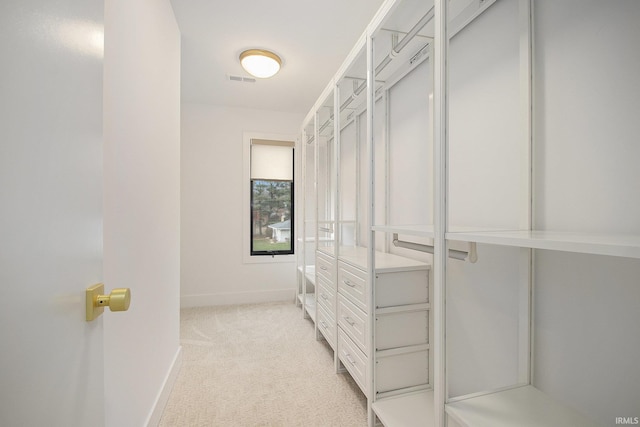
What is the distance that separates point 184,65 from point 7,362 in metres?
3.20

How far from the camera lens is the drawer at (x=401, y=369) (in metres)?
1.67

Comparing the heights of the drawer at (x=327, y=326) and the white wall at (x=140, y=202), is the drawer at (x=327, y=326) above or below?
below

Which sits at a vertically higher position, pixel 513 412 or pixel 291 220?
pixel 291 220

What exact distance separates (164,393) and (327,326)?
4.26 ft

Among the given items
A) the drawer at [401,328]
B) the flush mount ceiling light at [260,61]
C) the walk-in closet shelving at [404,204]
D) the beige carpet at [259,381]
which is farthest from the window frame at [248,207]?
the drawer at [401,328]

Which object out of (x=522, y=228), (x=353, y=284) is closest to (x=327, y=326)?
(x=353, y=284)

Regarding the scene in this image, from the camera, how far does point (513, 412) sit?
1.06 meters

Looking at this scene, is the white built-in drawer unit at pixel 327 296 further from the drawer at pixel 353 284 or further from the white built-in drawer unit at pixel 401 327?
the white built-in drawer unit at pixel 401 327

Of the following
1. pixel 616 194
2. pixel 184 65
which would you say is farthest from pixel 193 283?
pixel 616 194

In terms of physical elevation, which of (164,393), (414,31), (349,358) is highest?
(414,31)

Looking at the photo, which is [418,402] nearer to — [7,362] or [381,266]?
[381,266]

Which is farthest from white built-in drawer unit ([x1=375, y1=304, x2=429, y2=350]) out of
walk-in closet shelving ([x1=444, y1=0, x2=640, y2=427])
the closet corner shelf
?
the closet corner shelf

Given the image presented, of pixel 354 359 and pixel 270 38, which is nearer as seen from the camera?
pixel 354 359

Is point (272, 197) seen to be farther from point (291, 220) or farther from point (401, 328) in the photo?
point (401, 328)
